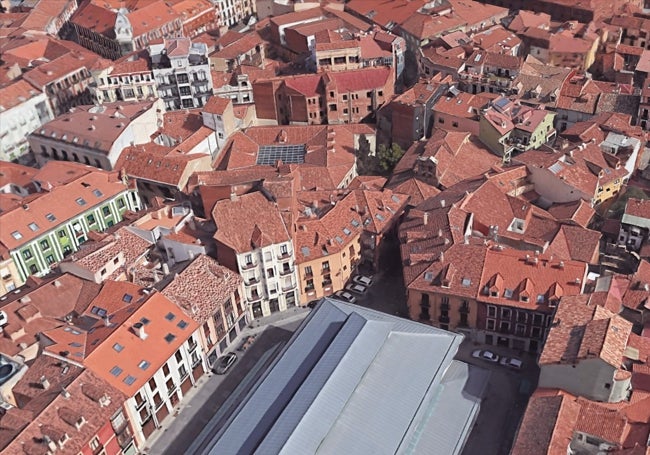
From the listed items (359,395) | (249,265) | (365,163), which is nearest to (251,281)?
(249,265)

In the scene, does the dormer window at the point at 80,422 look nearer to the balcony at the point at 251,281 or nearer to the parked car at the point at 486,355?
the balcony at the point at 251,281

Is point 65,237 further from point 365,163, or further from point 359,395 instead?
point 359,395

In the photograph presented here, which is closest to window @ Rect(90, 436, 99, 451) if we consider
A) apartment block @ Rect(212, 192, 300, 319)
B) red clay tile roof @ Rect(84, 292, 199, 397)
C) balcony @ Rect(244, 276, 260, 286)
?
red clay tile roof @ Rect(84, 292, 199, 397)

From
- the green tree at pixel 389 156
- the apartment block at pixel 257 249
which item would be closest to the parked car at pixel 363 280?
the apartment block at pixel 257 249

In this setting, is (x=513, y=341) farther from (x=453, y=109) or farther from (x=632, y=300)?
(x=453, y=109)

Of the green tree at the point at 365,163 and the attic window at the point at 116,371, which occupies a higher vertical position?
the attic window at the point at 116,371

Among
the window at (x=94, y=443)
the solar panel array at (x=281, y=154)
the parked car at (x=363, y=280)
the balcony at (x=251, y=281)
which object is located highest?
the solar panel array at (x=281, y=154)
